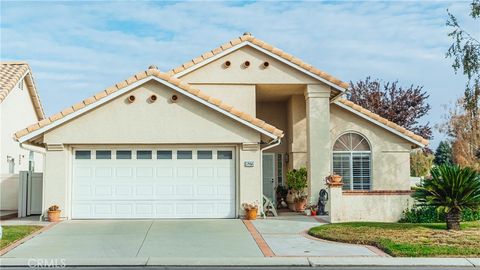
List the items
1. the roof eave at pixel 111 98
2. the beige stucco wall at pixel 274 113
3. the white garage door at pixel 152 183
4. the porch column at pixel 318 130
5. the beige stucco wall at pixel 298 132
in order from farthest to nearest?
1. the beige stucco wall at pixel 274 113
2. the beige stucco wall at pixel 298 132
3. the porch column at pixel 318 130
4. the white garage door at pixel 152 183
5. the roof eave at pixel 111 98

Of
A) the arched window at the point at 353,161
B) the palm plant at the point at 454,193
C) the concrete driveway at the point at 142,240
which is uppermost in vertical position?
the arched window at the point at 353,161

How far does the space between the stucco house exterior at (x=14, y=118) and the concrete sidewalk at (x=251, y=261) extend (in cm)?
1123

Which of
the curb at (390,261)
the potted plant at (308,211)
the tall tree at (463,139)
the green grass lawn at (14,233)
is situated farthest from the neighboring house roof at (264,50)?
the tall tree at (463,139)

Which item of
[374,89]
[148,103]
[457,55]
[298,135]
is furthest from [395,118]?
[148,103]

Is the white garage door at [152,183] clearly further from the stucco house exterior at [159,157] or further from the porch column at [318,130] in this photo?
the porch column at [318,130]

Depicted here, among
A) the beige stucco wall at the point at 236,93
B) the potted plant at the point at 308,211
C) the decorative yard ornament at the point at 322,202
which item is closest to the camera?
the potted plant at the point at 308,211

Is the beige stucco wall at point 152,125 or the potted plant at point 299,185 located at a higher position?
the beige stucco wall at point 152,125

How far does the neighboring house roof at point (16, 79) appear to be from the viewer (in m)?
23.9

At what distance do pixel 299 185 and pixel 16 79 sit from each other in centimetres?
1375

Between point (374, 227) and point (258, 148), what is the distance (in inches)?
192

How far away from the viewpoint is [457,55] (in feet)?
57.6

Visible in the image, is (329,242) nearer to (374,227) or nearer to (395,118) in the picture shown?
(374,227)

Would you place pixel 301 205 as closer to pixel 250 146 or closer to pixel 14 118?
pixel 250 146

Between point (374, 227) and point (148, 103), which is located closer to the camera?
point (374, 227)
